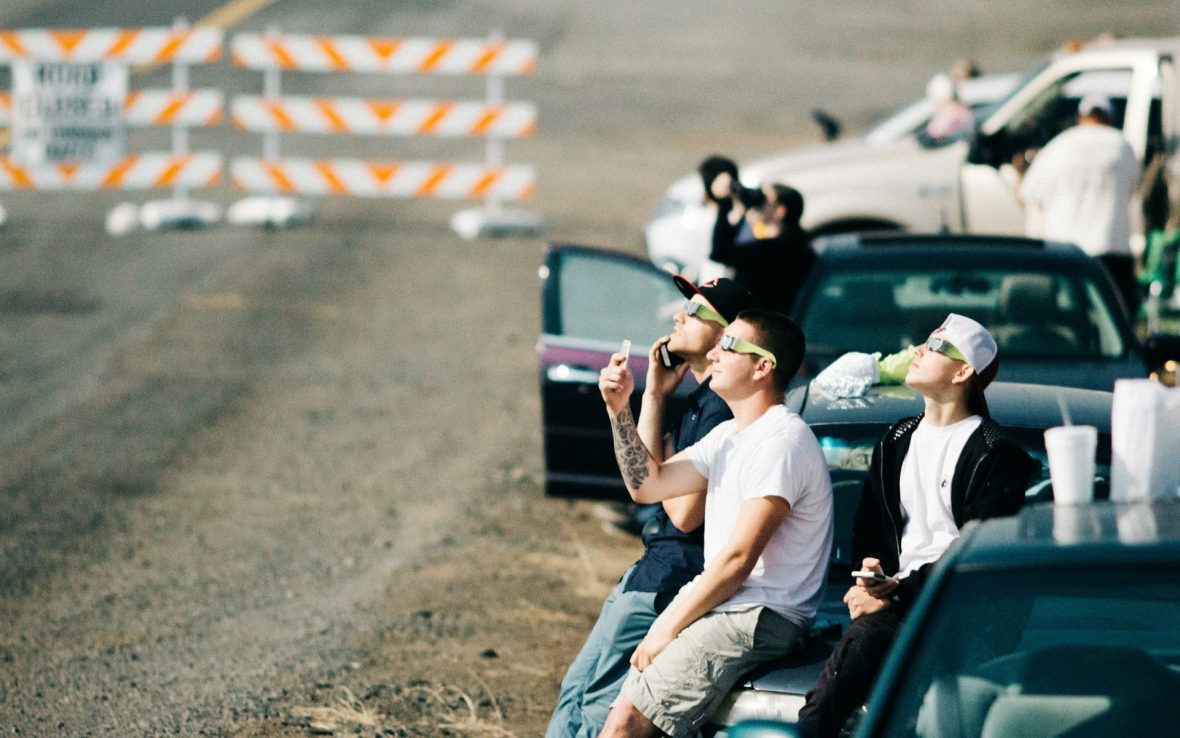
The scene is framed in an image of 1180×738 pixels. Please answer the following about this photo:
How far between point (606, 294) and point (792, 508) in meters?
4.12

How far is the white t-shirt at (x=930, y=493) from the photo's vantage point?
479 cm

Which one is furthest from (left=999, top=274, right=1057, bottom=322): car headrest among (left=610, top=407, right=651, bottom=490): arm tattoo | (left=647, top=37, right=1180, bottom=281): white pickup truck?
(left=610, top=407, right=651, bottom=490): arm tattoo

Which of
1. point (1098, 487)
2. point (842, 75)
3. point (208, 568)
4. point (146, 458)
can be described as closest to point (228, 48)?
point (842, 75)

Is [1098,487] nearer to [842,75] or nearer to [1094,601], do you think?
[1094,601]

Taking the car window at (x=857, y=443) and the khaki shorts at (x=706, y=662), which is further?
the car window at (x=857, y=443)

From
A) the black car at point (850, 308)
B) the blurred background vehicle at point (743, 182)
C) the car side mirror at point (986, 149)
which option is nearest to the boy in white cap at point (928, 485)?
the black car at point (850, 308)

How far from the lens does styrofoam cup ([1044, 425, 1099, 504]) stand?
3.72 metres

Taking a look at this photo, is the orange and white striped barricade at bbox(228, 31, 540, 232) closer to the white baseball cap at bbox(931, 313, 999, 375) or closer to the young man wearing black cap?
the young man wearing black cap

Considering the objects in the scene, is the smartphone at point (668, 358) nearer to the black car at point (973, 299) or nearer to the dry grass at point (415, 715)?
the dry grass at point (415, 715)

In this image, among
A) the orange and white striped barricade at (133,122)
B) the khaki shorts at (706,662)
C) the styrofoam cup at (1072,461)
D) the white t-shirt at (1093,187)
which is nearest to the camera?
the styrofoam cup at (1072,461)

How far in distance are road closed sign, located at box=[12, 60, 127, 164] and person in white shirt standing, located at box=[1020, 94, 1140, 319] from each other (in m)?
9.99

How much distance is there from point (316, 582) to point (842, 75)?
20.8 m

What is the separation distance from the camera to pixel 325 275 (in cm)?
1592

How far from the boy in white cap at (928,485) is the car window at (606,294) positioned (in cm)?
373
